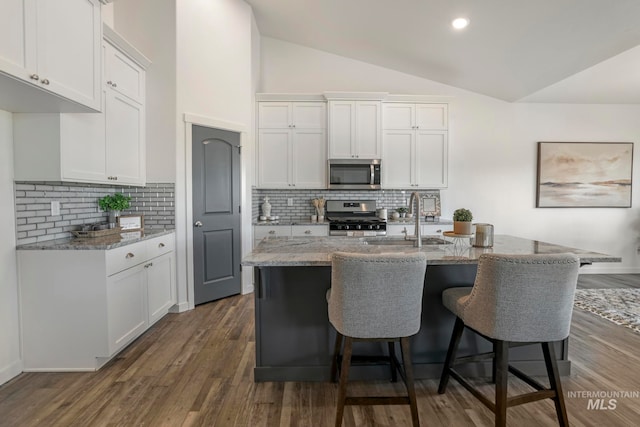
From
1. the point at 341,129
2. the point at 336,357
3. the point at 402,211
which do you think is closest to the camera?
the point at 336,357

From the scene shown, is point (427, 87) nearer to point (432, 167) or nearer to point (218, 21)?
point (432, 167)

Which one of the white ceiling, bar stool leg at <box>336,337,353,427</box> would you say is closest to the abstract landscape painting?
the white ceiling

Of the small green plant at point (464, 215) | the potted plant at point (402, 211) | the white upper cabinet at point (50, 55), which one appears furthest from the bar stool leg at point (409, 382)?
the potted plant at point (402, 211)

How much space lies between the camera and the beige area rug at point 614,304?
3113 mm

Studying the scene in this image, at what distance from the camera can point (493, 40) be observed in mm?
3523

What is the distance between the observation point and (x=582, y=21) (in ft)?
9.64

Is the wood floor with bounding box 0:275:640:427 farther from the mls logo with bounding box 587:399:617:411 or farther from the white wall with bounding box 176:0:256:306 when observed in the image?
the white wall with bounding box 176:0:256:306

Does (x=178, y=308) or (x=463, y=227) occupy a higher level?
(x=463, y=227)

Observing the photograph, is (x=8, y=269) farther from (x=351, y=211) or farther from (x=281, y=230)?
(x=351, y=211)

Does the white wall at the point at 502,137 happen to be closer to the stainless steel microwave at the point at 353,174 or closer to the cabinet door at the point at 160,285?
the stainless steel microwave at the point at 353,174

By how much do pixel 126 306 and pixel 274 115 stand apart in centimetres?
301

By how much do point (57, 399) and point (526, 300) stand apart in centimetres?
268


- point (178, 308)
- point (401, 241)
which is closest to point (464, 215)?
point (401, 241)

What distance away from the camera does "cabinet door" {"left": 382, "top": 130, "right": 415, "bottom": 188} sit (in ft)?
14.8
